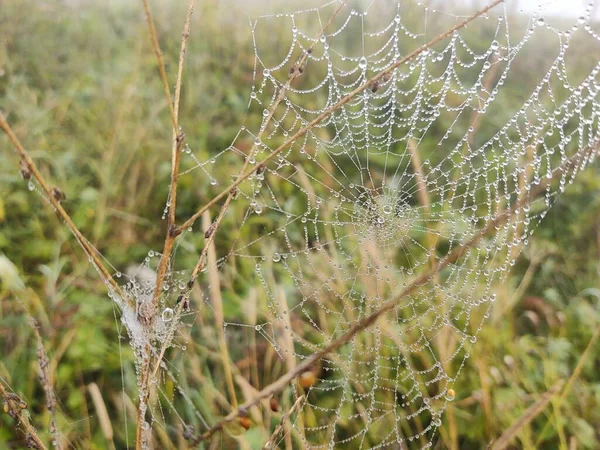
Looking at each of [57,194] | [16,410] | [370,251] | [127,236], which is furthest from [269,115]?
[127,236]

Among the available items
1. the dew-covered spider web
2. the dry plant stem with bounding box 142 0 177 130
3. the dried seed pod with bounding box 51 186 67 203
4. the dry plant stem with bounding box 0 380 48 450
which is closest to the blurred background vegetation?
the dew-covered spider web

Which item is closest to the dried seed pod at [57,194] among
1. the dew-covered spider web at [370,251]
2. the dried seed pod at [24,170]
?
the dried seed pod at [24,170]

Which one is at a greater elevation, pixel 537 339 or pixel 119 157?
pixel 119 157

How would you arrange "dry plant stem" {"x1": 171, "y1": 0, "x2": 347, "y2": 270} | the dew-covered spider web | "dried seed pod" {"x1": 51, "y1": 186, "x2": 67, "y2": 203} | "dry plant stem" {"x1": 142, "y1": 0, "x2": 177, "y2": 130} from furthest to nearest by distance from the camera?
the dew-covered spider web < "dry plant stem" {"x1": 171, "y1": 0, "x2": 347, "y2": 270} < "dried seed pod" {"x1": 51, "y1": 186, "x2": 67, "y2": 203} < "dry plant stem" {"x1": 142, "y1": 0, "x2": 177, "y2": 130}

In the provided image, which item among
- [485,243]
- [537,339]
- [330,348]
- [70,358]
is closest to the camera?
[330,348]

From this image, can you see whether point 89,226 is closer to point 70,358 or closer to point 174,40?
point 70,358

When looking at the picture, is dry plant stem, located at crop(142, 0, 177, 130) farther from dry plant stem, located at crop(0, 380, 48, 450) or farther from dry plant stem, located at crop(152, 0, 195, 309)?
dry plant stem, located at crop(0, 380, 48, 450)

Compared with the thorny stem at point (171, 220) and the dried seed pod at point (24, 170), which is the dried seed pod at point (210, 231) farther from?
the dried seed pod at point (24, 170)

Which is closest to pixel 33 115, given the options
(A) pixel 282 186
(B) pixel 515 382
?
(A) pixel 282 186
